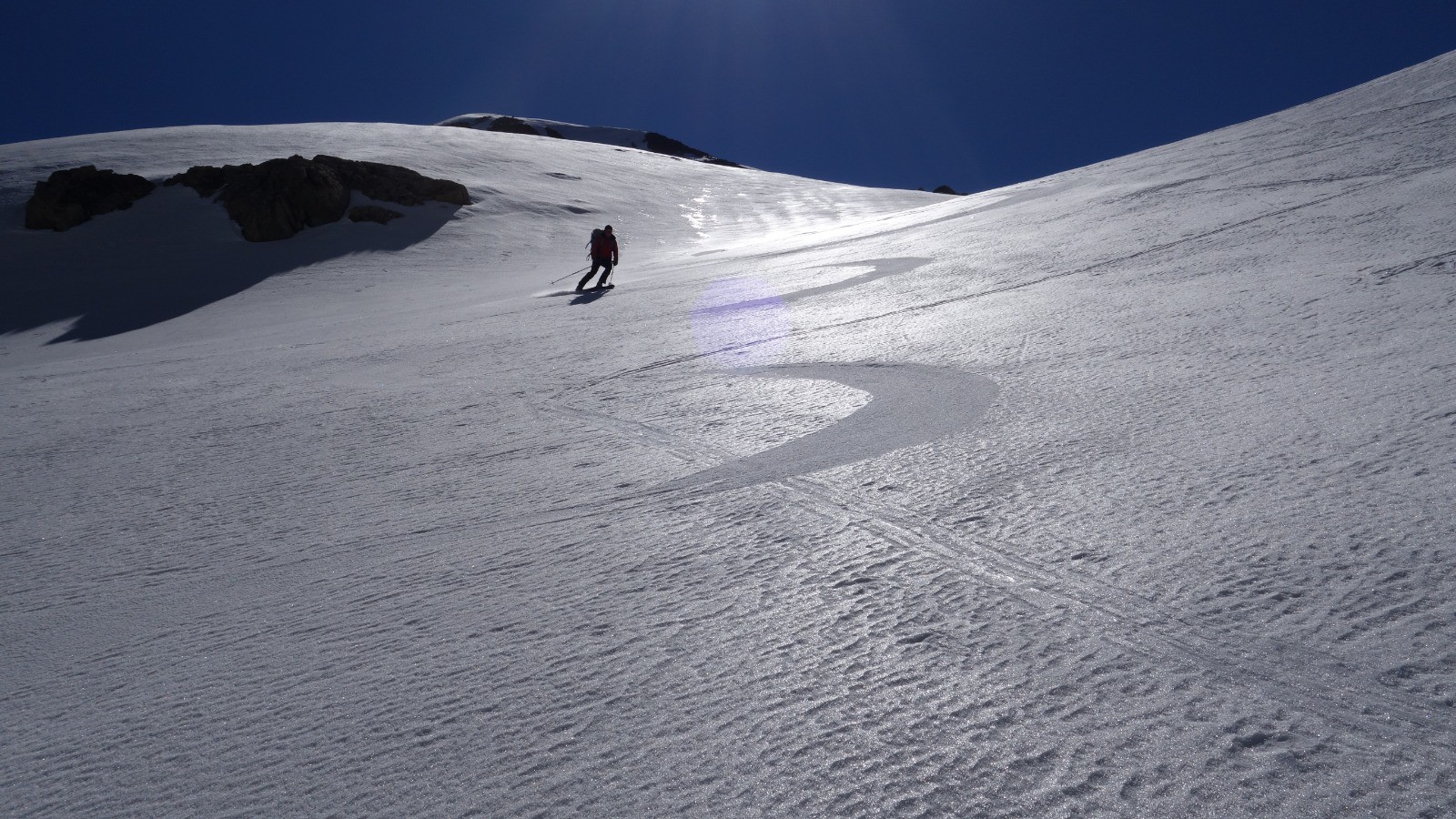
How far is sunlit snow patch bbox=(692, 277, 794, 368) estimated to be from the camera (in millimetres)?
6293

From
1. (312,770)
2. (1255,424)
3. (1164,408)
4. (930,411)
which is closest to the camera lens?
(312,770)

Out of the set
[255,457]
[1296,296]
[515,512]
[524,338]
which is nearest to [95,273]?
[524,338]

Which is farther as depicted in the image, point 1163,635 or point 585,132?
point 585,132

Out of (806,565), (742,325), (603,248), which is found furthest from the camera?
(603,248)

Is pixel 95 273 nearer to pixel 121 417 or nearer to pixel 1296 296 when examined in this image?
pixel 121 417

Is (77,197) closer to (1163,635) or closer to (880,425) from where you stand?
(880,425)

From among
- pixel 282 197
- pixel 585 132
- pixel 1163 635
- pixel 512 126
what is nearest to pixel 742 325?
pixel 1163 635

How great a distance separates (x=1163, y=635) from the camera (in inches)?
82.4

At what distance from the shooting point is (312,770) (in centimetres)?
199

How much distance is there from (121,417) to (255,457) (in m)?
2.17

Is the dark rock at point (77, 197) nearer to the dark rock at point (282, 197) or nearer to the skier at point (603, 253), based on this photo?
the dark rock at point (282, 197)

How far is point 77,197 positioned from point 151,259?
170 inches

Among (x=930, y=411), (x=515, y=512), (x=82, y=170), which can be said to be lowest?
(x=515, y=512)

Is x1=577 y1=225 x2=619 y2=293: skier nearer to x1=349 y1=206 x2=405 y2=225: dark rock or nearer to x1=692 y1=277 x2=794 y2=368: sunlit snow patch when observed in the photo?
x1=692 y1=277 x2=794 y2=368: sunlit snow patch
